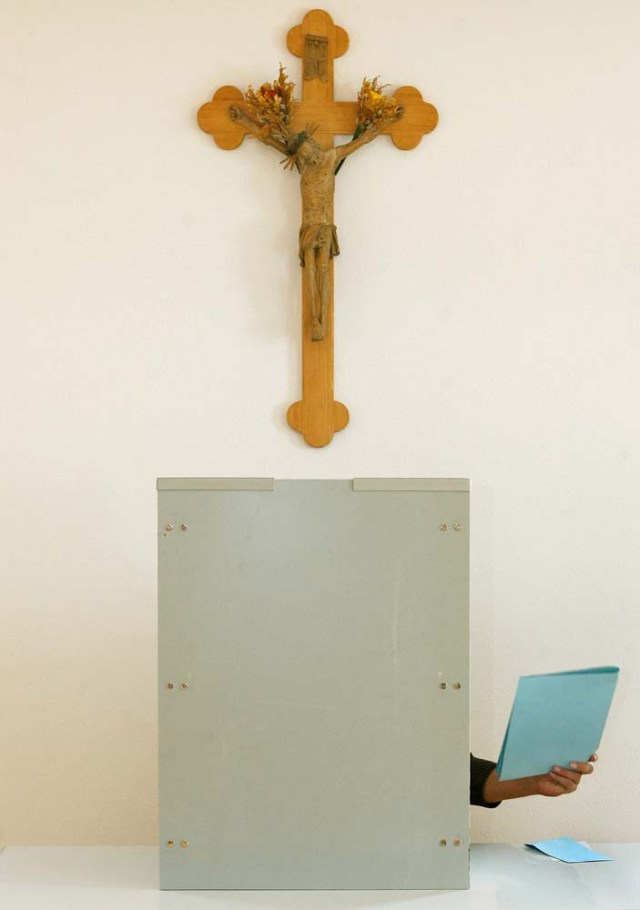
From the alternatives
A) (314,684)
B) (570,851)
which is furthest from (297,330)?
(570,851)

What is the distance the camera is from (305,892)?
1.82 m

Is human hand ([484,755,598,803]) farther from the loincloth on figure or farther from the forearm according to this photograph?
the loincloth on figure

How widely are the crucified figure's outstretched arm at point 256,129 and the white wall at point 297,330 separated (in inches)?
2.4

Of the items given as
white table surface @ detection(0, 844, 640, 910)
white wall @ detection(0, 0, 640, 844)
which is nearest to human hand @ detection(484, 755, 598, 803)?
white table surface @ detection(0, 844, 640, 910)

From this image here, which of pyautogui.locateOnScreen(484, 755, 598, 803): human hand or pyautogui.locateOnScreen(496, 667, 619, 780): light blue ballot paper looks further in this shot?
pyautogui.locateOnScreen(484, 755, 598, 803): human hand

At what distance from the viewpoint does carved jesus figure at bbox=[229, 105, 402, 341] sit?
259 centimetres

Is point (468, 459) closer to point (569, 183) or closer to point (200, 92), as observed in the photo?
point (569, 183)

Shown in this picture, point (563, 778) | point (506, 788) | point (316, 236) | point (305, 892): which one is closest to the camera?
point (305, 892)

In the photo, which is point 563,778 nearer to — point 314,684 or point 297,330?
point 314,684

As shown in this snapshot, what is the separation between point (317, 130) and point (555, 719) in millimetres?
1525

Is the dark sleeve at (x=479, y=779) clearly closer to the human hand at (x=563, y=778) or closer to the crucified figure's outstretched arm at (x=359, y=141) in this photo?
the human hand at (x=563, y=778)

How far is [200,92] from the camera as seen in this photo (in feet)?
8.77

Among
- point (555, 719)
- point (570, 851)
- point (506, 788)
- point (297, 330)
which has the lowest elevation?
point (570, 851)

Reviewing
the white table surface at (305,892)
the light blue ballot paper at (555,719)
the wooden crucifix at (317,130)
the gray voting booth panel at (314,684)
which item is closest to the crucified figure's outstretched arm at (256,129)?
the wooden crucifix at (317,130)
